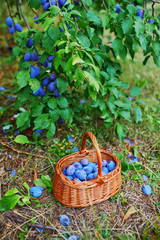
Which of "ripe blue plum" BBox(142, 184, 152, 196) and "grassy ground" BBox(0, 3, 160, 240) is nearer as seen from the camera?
"grassy ground" BBox(0, 3, 160, 240)

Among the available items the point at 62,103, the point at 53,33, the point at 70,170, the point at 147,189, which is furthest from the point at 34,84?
the point at 147,189

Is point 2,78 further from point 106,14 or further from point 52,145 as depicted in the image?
point 106,14

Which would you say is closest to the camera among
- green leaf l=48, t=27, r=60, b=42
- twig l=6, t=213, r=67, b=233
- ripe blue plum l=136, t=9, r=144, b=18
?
twig l=6, t=213, r=67, b=233

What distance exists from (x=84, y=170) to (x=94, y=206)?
0.68 ft

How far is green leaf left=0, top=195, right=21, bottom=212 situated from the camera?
1159 millimetres

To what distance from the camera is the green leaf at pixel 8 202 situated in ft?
3.80

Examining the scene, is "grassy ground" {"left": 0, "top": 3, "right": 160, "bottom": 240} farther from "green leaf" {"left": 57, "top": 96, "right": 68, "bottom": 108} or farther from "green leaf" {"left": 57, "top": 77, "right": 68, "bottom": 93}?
"green leaf" {"left": 57, "top": 77, "right": 68, "bottom": 93}

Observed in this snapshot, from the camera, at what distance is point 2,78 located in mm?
2959

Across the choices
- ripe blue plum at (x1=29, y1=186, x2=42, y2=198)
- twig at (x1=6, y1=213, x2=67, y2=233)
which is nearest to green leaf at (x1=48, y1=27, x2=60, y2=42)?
ripe blue plum at (x1=29, y1=186, x2=42, y2=198)

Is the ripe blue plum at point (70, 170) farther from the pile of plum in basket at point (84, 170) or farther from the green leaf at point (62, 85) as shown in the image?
the green leaf at point (62, 85)

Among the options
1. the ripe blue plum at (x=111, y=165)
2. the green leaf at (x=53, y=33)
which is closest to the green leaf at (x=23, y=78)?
the green leaf at (x=53, y=33)

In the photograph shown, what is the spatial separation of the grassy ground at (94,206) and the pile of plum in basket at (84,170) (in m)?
0.14

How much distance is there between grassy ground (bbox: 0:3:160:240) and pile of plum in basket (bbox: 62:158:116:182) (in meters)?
0.14

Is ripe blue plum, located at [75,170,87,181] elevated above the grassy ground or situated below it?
above
